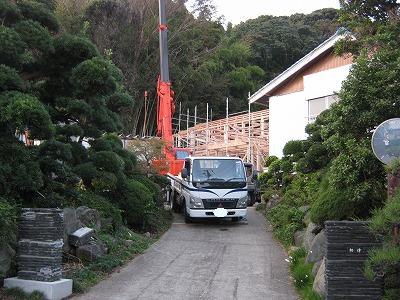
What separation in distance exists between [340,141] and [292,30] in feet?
144

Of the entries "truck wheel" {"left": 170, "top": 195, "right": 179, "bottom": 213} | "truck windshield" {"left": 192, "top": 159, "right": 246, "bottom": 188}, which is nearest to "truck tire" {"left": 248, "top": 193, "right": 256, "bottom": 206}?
"truck wheel" {"left": 170, "top": 195, "right": 179, "bottom": 213}

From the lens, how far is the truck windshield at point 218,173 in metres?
15.5

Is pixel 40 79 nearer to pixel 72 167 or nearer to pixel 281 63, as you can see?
pixel 72 167

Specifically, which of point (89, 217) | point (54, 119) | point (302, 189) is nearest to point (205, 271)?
point (89, 217)

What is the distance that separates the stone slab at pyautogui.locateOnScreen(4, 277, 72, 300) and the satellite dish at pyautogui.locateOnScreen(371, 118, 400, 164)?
4.89m

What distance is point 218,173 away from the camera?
15867 mm

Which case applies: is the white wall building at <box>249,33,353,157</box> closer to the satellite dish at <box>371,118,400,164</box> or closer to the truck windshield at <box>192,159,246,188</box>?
the truck windshield at <box>192,159,246,188</box>

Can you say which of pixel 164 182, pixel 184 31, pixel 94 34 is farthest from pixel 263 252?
pixel 184 31

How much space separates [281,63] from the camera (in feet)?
163

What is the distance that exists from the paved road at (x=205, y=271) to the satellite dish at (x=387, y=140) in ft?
9.90

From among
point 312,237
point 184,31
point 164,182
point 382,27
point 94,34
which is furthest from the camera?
point 184,31

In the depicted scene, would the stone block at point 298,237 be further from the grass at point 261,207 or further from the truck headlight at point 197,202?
the grass at point 261,207

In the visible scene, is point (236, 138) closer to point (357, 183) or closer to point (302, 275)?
point (302, 275)

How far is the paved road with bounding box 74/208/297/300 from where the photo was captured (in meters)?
8.31
